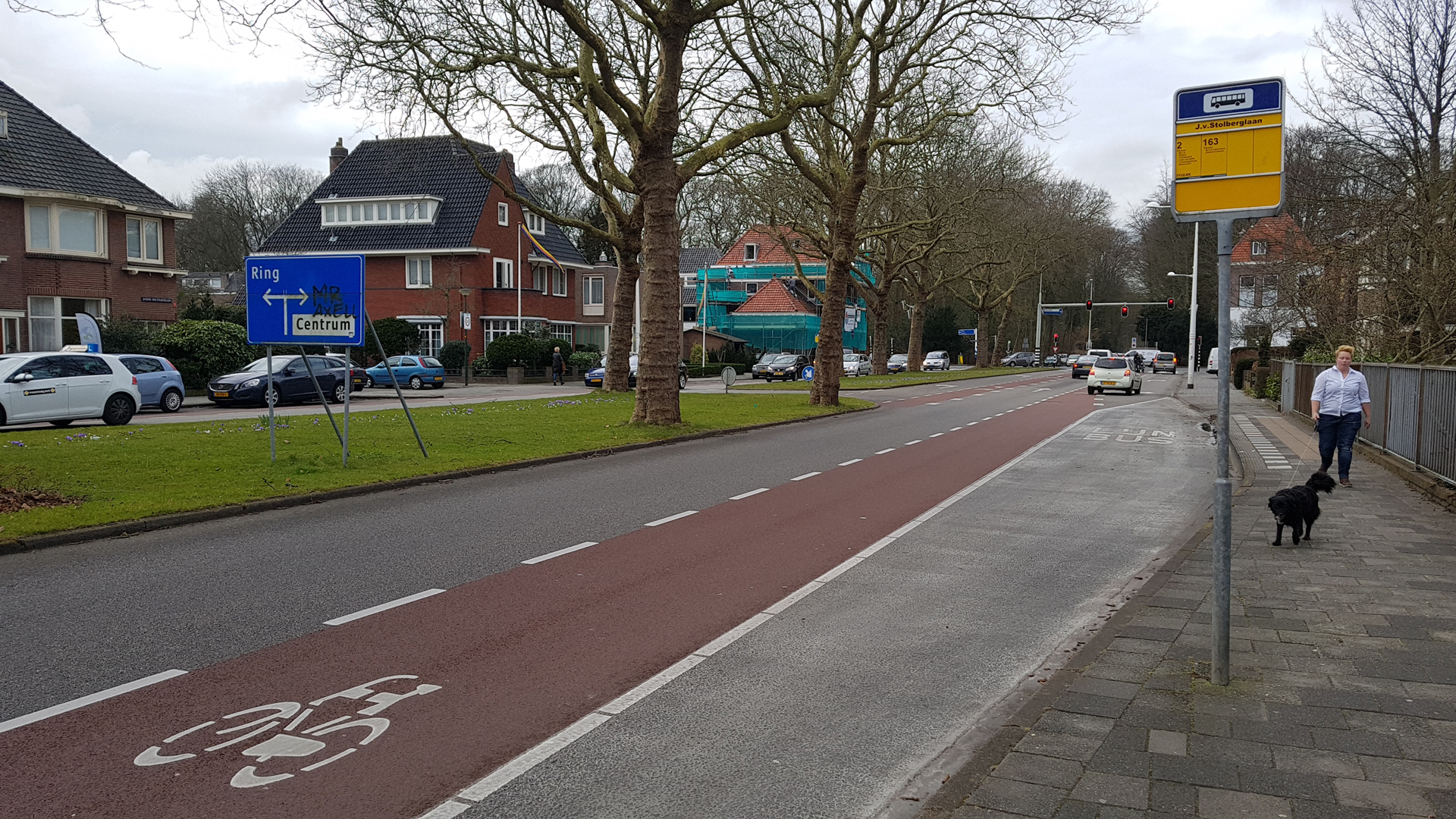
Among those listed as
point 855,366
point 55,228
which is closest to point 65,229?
point 55,228

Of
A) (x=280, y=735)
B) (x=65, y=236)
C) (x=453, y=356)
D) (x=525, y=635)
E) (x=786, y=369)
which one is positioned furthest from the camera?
(x=786, y=369)

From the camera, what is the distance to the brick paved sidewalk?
3840 millimetres

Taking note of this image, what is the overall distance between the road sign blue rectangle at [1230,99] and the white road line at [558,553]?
5.64 meters

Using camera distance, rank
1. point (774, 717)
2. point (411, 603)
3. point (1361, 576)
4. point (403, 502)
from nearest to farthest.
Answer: point (774, 717) → point (411, 603) → point (1361, 576) → point (403, 502)

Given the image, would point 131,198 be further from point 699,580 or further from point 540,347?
point 699,580

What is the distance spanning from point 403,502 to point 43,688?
6.27m

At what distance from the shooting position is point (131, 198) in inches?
1457

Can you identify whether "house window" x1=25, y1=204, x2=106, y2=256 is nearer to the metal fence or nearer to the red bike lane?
the red bike lane

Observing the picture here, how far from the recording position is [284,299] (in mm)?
13539

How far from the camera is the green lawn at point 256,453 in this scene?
10594 mm

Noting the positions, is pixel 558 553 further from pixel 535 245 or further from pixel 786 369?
pixel 535 245

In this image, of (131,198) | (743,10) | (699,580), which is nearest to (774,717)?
(699,580)

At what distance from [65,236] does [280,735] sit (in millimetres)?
37237

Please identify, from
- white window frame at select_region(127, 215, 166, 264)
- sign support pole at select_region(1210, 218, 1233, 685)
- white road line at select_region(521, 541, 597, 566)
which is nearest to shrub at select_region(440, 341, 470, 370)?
white window frame at select_region(127, 215, 166, 264)
